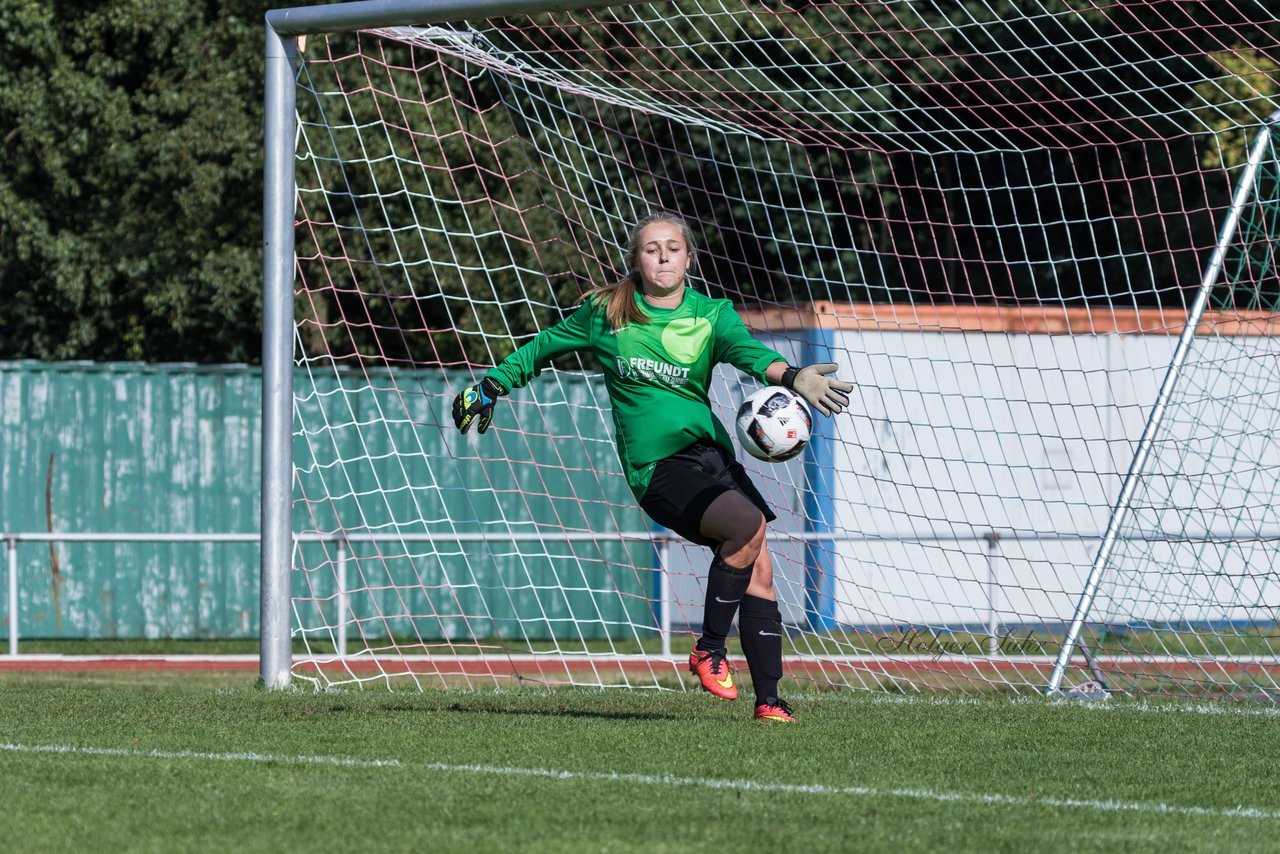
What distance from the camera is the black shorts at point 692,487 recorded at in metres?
6.34

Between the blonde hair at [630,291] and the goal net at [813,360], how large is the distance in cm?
294

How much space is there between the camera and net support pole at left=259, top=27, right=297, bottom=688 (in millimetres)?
8117

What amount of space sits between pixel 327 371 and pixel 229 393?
897 millimetres

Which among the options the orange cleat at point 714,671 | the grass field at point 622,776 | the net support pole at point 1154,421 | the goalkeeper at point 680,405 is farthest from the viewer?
the net support pole at point 1154,421

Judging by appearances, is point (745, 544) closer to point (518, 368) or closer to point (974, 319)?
point (518, 368)

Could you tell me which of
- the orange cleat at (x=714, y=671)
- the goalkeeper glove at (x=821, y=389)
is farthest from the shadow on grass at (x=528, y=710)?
the goalkeeper glove at (x=821, y=389)

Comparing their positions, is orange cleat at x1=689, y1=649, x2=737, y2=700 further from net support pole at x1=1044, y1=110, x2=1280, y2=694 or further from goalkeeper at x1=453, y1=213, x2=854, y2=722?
net support pole at x1=1044, y1=110, x2=1280, y2=694

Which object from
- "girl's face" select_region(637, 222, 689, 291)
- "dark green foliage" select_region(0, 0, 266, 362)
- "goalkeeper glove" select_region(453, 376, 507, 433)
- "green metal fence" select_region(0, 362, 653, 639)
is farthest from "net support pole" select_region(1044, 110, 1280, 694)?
"dark green foliage" select_region(0, 0, 266, 362)

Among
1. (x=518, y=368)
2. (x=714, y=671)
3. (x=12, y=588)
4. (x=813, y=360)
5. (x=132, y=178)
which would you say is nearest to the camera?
(x=714, y=671)

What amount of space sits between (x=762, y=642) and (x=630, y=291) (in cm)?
143

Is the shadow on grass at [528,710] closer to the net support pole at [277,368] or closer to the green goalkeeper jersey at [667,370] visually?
the green goalkeeper jersey at [667,370]

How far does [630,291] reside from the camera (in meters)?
6.61

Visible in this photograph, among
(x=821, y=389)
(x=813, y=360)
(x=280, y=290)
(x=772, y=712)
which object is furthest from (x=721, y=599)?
(x=813, y=360)

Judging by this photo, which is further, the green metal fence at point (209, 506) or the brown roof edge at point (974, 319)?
the green metal fence at point (209, 506)
